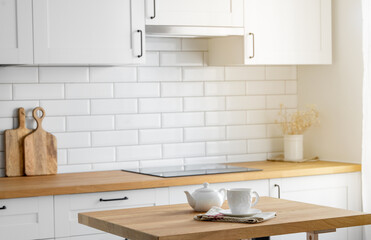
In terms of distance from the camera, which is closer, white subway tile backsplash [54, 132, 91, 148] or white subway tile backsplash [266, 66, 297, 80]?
white subway tile backsplash [54, 132, 91, 148]

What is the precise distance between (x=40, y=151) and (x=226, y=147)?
4.47 feet

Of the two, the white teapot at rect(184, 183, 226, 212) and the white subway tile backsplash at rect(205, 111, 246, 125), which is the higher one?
the white subway tile backsplash at rect(205, 111, 246, 125)

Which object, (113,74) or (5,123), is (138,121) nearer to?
(113,74)

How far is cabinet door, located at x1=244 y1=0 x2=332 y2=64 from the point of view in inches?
166

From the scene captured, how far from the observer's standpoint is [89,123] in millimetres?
4168

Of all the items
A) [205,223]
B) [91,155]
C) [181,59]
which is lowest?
[205,223]

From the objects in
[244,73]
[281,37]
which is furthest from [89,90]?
[281,37]

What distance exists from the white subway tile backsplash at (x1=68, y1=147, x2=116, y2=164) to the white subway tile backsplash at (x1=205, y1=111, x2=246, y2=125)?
0.76 metres

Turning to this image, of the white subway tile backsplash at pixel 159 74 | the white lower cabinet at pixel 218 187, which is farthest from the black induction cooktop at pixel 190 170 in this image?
the white subway tile backsplash at pixel 159 74

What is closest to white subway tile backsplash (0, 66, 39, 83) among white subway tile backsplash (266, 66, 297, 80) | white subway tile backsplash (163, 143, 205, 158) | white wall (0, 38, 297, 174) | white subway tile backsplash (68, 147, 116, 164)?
white wall (0, 38, 297, 174)

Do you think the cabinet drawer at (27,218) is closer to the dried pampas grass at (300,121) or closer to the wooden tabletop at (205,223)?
the wooden tabletop at (205,223)

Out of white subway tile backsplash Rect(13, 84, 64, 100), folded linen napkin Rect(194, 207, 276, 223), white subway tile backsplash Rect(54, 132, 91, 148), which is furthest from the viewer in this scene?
white subway tile backsplash Rect(54, 132, 91, 148)

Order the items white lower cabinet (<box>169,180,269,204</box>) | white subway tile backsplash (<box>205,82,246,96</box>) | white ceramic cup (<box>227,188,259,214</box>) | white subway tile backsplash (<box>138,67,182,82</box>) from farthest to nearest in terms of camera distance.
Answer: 1. white subway tile backsplash (<box>205,82,246,96</box>)
2. white subway tile backsplash (<box>138,67,182,82</box>)
3. white lower cabinet (<box>169,180,269,204</box>)
4. white ceramic cup (<box>227,188,259,214</box>)

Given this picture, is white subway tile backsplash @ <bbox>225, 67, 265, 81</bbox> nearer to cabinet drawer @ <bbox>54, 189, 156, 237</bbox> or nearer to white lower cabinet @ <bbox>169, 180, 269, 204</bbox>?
white lower cabinet @ <bbox>169, 180, 269, 204</bbox>
